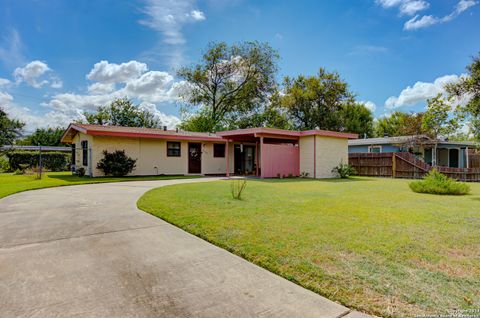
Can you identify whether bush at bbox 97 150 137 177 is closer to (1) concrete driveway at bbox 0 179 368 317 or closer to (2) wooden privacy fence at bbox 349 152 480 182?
(1) concrete driveway at bbox 0 179 368 317

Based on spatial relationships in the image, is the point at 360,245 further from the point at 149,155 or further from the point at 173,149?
the point at 173,149

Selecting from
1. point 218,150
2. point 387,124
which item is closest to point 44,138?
point 218,150

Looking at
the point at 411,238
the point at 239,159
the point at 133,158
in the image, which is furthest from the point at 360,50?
the point at 411,238

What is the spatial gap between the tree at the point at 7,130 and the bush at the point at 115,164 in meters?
13.1

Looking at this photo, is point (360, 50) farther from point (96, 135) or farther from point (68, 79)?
point (68, 79)

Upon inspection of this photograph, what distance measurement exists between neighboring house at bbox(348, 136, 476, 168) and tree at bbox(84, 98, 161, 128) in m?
28.0

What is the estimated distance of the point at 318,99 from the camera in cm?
3069

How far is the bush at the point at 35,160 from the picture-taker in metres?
20.5

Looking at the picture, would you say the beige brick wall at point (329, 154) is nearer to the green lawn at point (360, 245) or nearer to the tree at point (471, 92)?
the tree at point (471, 92)

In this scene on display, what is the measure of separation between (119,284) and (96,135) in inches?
527

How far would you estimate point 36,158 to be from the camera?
21047 millimetres

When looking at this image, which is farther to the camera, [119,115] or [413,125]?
[119,115]

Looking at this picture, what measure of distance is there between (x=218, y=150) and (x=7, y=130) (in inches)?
702

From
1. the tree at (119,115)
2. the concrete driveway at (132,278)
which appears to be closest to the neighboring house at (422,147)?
the concrete driveway at (132,278)
